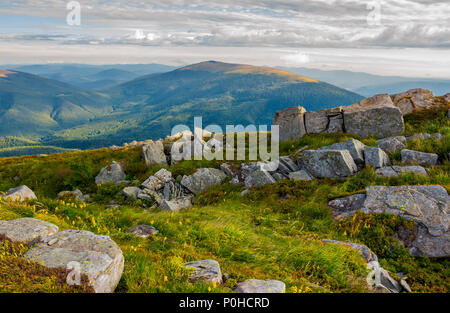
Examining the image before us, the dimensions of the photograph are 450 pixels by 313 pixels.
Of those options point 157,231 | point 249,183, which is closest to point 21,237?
point 157,231

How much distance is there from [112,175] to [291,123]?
1382cm

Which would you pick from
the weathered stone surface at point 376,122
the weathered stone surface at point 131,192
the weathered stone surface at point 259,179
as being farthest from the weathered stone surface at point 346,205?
the weathered stone surface at point 131,192

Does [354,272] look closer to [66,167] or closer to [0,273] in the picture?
[0,273]

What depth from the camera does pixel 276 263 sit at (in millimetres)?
7258

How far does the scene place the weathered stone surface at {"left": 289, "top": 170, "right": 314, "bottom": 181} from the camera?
553 inches

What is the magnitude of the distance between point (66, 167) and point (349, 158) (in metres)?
20.4

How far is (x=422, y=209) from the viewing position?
31.3 ft

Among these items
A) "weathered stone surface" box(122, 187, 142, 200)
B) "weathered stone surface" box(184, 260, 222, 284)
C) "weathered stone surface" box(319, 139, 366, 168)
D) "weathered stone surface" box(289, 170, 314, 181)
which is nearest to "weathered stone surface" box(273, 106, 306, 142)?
"weathered stone surface" box(319, 139, 366, 168)

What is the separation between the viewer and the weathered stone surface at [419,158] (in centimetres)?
1392

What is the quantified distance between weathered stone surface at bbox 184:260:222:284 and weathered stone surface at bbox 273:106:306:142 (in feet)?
52.4

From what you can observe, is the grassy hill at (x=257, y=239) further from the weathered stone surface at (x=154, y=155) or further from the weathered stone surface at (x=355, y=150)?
the weathered stone surface at (x=154, y=155)

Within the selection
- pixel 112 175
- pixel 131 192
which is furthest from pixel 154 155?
pixel 131 192

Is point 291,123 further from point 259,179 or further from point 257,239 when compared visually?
point 257,239

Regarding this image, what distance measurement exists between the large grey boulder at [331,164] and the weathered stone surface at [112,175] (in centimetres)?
1246
